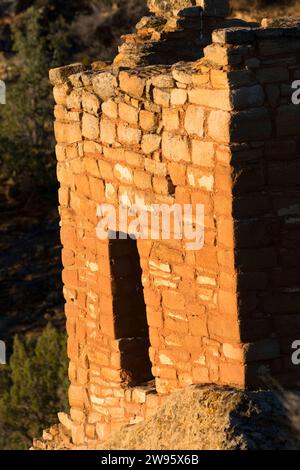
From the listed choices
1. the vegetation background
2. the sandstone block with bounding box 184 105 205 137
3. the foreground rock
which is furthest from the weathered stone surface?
the vegetation background

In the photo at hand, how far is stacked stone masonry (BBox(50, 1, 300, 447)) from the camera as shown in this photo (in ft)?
24.8

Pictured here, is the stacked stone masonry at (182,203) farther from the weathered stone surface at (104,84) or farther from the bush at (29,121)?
the bush at (29,121)

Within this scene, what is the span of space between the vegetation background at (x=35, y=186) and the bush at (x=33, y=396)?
0.01m

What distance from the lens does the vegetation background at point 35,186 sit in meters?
17.9

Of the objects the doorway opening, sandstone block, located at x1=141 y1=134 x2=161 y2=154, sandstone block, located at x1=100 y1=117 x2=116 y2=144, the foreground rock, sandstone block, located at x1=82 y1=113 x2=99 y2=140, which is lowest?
the foreground rock

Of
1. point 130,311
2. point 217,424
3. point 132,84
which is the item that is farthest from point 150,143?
point 217,424

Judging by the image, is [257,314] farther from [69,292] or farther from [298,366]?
[69,292]

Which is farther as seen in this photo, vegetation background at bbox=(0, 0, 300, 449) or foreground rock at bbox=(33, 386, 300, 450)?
vegetation background at bbox=(0, 0, 300, 449)

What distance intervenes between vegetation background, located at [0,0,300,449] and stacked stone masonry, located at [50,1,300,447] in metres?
8.27

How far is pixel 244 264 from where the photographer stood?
25.4 feet

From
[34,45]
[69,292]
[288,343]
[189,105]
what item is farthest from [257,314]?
[34,45]

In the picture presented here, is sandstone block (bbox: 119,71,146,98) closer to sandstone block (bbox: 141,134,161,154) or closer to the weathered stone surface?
the weathered stone surface

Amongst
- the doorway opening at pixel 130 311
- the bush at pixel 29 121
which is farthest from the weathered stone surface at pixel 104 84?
the bush at pixel 29 121

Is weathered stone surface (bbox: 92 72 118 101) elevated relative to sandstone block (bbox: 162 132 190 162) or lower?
elevated
